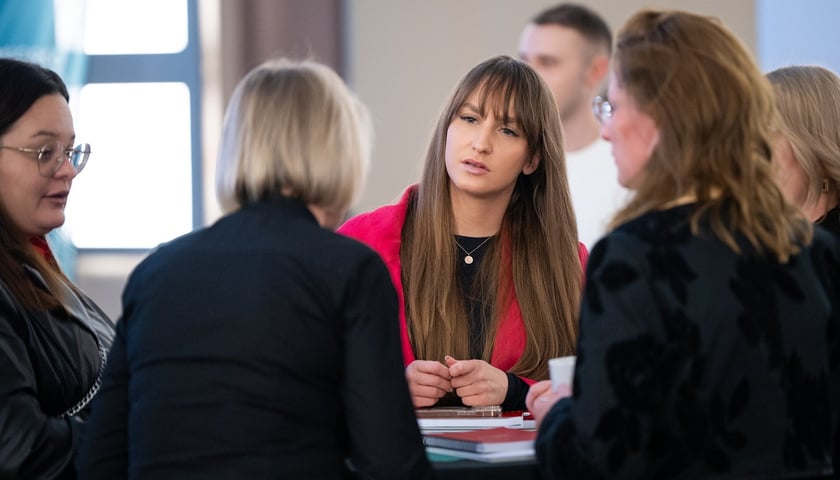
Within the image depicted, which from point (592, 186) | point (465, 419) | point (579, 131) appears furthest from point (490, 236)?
point (579, 131)

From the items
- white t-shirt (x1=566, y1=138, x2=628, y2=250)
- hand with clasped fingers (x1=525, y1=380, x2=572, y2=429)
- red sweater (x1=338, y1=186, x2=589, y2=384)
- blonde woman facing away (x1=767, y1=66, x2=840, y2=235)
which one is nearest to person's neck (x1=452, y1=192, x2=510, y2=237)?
red sweater (x1=338, y1=186, x2=589, y2=384)

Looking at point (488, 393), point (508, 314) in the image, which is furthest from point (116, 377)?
point (508, 314)

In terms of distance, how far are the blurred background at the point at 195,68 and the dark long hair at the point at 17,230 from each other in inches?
101

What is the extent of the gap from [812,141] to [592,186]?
193cm

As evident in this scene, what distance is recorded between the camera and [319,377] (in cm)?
157

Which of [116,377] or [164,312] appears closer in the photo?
[164,312]

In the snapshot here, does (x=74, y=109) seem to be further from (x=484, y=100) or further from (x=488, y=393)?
(x=488, y=393)

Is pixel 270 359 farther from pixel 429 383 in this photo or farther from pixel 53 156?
pixel 53 156

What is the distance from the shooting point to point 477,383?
7.72 ft

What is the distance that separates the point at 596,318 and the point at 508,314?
3.64ft

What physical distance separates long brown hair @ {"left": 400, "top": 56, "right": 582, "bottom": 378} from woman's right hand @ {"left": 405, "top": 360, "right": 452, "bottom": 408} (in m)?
0.23

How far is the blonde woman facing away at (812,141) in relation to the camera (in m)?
2.60

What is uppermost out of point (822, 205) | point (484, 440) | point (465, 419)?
point (822, 205)

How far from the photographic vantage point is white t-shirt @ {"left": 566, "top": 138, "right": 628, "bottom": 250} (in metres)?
4.48
